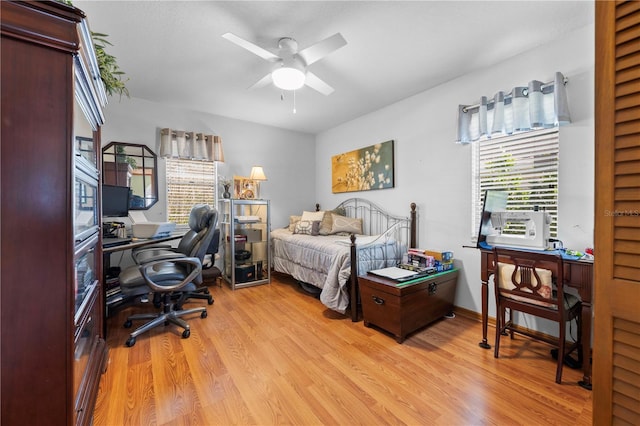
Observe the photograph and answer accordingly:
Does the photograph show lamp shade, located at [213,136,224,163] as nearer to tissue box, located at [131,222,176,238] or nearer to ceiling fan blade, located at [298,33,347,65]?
tissue box, located at [131,222,176,238]

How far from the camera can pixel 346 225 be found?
3.67 m

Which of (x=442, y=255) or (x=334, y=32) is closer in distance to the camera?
(x=334, y=32)

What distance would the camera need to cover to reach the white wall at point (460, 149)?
6.40 feet

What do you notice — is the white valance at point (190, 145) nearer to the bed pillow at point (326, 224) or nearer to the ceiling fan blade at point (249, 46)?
the bed pillow at point (326, 224)

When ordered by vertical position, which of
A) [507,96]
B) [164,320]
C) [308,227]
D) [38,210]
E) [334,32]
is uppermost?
[334,32]

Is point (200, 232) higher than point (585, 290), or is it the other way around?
point (200, 232)

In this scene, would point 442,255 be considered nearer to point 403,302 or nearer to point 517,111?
point 403,302

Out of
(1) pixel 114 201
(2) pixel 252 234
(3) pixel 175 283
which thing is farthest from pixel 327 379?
(1) pixel 114 201

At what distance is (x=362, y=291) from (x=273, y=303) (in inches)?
43.8

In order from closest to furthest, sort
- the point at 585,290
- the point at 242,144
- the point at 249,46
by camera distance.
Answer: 1. the point at 585,290
2. the point at 249,46
3. the point at 242,144

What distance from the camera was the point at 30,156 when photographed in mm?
796

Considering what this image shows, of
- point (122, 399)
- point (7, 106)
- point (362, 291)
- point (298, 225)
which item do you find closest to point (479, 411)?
point (362, 291)

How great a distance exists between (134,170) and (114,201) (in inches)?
29.6

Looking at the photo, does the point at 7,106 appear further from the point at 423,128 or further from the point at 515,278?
the point at 423,128
